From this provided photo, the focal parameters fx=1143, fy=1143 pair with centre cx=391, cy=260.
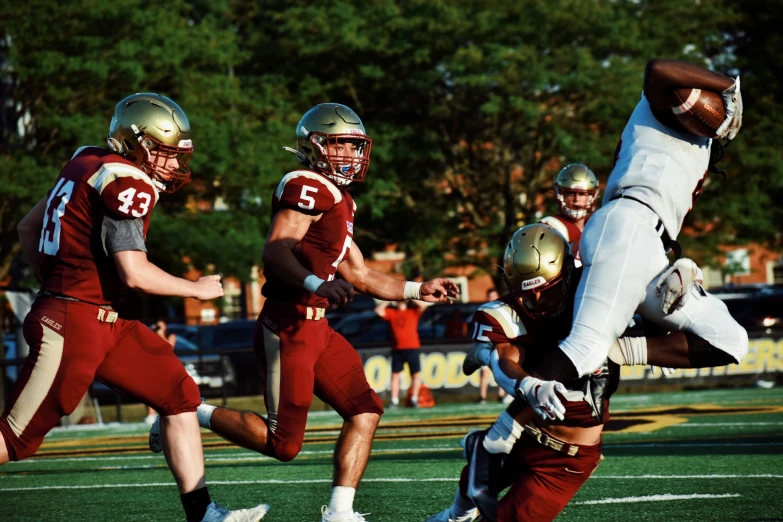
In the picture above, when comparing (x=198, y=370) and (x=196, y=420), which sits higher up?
(x=196, y=420)

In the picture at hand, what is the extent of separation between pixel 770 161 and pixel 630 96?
4.29 meters

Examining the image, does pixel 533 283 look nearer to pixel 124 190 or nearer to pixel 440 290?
pixel 440 290

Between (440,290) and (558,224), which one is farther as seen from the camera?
(558,224)

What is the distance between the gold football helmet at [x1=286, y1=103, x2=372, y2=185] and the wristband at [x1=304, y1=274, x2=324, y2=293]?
0.69 m

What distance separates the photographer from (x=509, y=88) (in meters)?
23.4

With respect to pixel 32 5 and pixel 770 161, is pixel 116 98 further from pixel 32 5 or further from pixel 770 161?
pixel 770 161

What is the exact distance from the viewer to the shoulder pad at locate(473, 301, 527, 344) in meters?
4.61

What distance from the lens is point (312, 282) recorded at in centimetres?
523

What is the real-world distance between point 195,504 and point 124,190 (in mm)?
1430

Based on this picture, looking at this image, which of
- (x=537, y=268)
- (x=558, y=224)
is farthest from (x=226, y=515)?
(x=558, y=224)

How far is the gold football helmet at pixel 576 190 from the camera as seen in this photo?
7.80 meters

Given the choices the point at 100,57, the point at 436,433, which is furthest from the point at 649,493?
the point at 100,57

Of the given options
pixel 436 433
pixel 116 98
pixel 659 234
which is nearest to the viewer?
pixel 659 234

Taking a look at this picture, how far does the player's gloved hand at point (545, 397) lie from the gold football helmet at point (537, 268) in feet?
1.35
